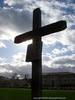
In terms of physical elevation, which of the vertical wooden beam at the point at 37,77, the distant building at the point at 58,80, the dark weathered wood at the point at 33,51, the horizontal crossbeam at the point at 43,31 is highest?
the distant building at the point at 58,80

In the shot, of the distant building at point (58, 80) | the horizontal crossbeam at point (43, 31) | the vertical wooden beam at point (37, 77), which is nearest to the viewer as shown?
the horizontal crossbeam at point (43, 31)

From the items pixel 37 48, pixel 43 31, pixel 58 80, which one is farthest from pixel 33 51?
pixel 58 80

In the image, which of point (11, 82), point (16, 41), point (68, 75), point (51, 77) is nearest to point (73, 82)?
point (68, 75)

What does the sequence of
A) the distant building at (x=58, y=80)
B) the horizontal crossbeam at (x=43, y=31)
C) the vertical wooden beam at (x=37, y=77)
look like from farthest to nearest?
1. the distant building at (x=58, y=80)
2. the vertical wooden beam at (x=37, y=77)
3. the horizontal crossbeam at (x=43, y=31)

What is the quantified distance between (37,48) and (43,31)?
37 cm

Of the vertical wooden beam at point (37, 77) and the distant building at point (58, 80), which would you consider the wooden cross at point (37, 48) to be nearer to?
the vertical wooden beam at point (37, 77)

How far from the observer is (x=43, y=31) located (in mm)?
3922

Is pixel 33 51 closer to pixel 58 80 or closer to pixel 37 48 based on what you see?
pixel 37 48

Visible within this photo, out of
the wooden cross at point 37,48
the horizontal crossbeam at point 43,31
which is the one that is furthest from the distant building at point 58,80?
the wooden cross at point 37,48

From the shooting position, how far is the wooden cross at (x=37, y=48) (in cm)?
368

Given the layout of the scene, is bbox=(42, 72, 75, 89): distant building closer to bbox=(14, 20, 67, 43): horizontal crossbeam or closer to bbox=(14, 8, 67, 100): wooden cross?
bbox=(14, 20, 67, 43): horizontal crossbeam

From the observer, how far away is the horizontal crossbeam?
3585 mm

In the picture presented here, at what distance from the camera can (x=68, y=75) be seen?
11544 cm

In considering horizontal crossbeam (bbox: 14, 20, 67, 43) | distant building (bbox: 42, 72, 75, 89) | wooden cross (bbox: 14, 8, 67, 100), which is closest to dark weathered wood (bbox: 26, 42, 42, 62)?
wooden cross (bbox: 14, 8, 67, 100)
